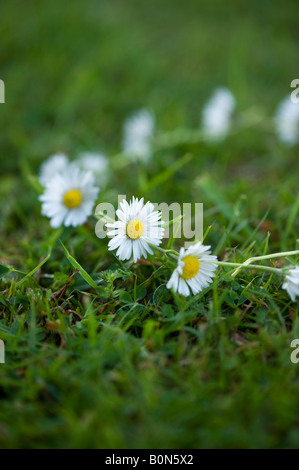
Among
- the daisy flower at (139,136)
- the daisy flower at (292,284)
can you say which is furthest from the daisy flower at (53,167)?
the daisy flower at (292,284)

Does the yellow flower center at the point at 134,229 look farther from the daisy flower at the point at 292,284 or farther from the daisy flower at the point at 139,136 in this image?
the daisy flower at the point at 139,136

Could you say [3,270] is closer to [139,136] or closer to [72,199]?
[72,199]

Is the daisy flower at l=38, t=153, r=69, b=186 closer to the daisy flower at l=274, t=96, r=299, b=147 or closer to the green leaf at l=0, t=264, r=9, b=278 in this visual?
the green leaf at l=0, t=264, r=9, b=278

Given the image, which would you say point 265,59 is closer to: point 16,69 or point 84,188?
point 16,69

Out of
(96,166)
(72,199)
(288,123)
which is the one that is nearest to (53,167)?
(96,166)

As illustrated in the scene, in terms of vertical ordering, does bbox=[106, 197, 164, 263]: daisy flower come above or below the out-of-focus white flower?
below

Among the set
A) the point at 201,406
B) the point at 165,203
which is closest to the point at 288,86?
the point at 165,203

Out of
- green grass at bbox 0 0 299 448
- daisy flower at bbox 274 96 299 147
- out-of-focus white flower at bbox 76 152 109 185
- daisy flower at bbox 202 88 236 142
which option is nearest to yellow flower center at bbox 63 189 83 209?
green grass at bbox 0 0 299 448
